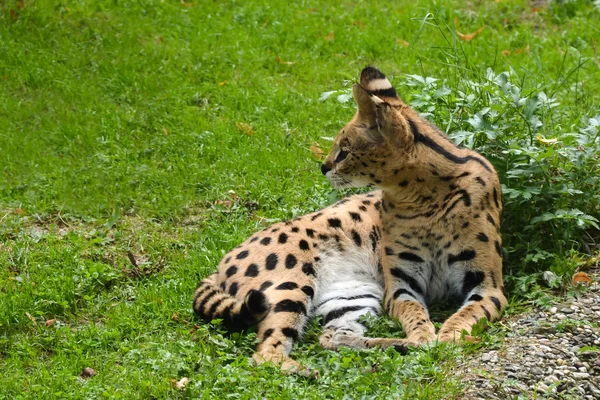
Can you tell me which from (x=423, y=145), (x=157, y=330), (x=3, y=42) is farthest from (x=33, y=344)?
(x=3, y=42)

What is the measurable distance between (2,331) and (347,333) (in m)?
2.29

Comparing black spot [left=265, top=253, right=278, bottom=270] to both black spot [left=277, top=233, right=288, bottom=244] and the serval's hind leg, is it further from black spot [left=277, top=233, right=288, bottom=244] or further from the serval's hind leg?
the serval's hind leg

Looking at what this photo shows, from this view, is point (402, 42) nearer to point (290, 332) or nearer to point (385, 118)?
point (385, 118)

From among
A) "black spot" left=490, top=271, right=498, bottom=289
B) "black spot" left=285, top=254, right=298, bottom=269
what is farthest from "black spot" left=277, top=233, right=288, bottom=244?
"black spot" left=490, top=271, right=498, bottom=289

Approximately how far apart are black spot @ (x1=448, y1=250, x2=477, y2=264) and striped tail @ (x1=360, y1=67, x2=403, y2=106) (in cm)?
119

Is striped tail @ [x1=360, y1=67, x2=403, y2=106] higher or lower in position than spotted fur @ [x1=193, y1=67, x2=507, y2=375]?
higher

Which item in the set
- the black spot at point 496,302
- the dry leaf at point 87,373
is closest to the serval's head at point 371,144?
the black spot at point 496,302

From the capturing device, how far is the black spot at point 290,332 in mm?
5451

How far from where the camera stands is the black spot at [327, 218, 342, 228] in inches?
249

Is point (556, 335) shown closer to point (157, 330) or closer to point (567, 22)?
point (157, 330)

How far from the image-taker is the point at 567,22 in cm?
1073

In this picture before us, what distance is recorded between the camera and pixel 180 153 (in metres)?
8.43

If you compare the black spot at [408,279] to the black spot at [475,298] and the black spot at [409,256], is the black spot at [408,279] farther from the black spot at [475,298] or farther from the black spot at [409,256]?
the black spot at [475,298]

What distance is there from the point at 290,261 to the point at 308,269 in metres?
0.14
